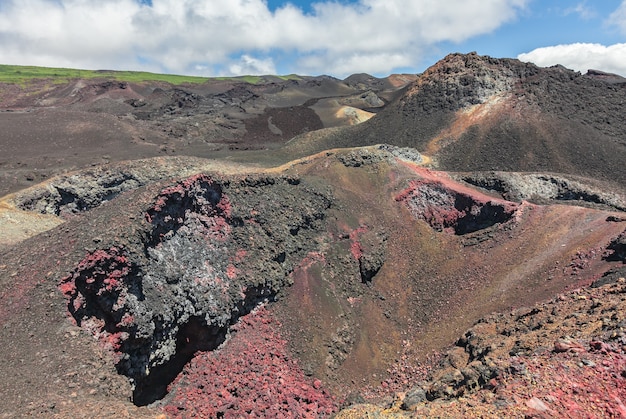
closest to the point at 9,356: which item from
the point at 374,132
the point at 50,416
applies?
the point at 50,416

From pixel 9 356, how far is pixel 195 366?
7.02m

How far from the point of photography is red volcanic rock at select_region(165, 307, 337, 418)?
16.1 m

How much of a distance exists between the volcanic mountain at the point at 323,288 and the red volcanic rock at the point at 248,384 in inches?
3.3

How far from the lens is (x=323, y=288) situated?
2180cm

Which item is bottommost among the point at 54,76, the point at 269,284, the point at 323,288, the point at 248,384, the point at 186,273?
the point at 248,384

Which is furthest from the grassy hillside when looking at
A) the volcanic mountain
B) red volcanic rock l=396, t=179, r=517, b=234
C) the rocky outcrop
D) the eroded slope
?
red volcanic rock l=396, t=179, r=517, b=234

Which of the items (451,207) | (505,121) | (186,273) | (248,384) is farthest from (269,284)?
(505,121)

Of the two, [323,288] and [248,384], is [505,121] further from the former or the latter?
[248,384]

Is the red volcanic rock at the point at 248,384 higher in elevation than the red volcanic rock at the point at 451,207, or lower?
lower

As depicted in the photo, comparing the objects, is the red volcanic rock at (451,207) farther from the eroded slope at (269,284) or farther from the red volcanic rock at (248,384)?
the red volcanic rock at (248,384)

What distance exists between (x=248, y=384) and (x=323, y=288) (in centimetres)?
671

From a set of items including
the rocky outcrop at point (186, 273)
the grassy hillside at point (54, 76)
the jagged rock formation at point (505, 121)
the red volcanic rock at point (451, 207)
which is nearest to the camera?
the rocky outcrop at point (186, 273)

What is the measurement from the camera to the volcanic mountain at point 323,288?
12.4 m

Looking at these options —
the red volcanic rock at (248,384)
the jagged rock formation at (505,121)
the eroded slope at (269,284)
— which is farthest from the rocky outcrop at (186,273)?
the jagged rock formation at (505,121)
